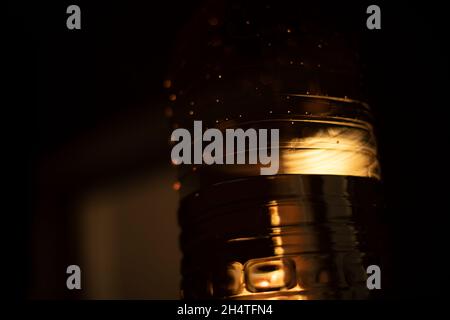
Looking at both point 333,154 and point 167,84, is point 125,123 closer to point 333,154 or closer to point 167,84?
point 167,84

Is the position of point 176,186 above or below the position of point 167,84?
below

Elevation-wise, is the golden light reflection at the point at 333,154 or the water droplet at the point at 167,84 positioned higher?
the water droplet at the point at 167,84

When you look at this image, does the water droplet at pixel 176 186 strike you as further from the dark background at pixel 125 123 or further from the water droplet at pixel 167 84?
the water droplet at pixel 167 84

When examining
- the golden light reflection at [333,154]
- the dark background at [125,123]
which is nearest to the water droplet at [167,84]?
the dark background at [125,123]

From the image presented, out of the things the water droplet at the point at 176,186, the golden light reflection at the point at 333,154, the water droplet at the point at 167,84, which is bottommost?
the water droplet at the point at 176,186

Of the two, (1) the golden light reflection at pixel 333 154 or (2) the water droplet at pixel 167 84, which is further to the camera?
(2) the water droplet at pixel 167 84

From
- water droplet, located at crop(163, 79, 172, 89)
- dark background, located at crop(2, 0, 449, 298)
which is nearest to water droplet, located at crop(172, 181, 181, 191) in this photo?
dark background, located at crop(2, 0, 449, 298)

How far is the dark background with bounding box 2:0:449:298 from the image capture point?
1.13 meters

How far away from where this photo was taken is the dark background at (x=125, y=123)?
3.72 ft

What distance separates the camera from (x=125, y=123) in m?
1.20

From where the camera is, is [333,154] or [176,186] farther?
[176,186]

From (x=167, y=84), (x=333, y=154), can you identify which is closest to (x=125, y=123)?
(x=167, y=84)

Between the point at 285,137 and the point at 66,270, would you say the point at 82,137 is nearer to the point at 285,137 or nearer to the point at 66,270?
the point at 66,270

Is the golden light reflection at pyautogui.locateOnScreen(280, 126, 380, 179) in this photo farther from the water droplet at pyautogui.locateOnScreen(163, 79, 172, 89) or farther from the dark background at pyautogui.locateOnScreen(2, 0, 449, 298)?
the water droplet at pyautogui.locateOnScreen(163, 79, 172, 89)
